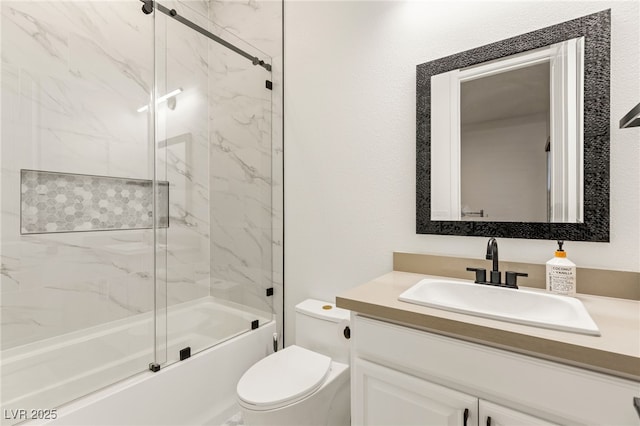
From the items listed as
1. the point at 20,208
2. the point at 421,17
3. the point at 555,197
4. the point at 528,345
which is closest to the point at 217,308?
the point at 20,208

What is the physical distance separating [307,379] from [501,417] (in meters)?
0.81

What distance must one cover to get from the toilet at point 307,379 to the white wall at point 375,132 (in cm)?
23

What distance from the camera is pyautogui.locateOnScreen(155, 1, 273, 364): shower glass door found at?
71.5 inches

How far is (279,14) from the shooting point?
211 centimetres

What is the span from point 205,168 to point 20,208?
99 centimetres

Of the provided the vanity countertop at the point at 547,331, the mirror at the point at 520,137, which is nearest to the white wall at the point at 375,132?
the mirror at the point at 520,137

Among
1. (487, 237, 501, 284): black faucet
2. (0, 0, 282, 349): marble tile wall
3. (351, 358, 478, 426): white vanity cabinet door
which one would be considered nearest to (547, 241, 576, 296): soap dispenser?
(487, 237, 501, 284): black faucet

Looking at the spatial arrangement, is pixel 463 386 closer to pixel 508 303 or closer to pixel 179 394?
pixel 508 303

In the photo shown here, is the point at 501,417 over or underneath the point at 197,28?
underneath

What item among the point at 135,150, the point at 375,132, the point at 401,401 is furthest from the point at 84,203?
the point at 401,401

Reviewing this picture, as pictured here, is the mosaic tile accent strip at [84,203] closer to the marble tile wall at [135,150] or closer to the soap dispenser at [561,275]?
the marble tile wall at [135,150]

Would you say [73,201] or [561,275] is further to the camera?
[73,201]

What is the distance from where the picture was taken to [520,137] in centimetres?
126

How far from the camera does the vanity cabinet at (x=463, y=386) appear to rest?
723 mm
